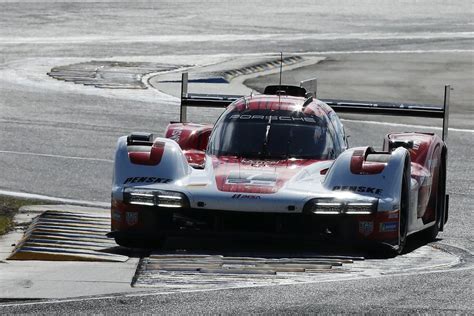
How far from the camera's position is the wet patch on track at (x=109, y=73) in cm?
2941

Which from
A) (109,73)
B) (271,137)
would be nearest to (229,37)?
(109,73)

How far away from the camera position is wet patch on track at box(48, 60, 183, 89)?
2941 cm

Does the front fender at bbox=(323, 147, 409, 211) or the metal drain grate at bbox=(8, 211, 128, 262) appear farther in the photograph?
the front fender at bbox=(323, 147, 409, 211)

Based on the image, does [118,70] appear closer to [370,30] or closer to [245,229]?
[370,30]

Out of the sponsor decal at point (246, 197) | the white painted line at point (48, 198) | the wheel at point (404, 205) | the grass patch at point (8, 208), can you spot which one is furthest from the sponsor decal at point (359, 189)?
the white painted line at point (48, 198)

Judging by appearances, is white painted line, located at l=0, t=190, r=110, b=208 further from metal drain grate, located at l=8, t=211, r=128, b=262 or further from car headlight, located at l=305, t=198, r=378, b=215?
car headlight, located at l=305, t=198, r=378, b=215

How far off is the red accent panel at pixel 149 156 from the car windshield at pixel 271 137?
3.20 ft

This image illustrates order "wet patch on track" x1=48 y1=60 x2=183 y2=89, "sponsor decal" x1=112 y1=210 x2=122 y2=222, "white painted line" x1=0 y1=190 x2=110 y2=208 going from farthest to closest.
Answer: "wet patch on track" x1=48 y1=60 x2=183 y2=89 → "white painted line" x1=0 y1=190 x2=110 y2=208 → "sponsor decal" x1=112 y1=210 x2=122 y2=222

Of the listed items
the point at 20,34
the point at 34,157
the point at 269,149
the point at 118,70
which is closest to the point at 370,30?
the point at 20,34

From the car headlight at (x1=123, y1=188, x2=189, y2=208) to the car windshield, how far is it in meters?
1.63

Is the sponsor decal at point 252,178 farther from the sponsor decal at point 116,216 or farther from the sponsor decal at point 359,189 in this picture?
the sponsor decal at point 116,216

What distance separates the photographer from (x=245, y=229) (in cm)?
1299

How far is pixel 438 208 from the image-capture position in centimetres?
1523

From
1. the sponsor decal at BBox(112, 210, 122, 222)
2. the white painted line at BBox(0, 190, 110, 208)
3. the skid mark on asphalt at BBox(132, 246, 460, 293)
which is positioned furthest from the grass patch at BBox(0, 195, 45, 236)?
the skid mark on asphalt at BBox(132, 246, 460, 293)
